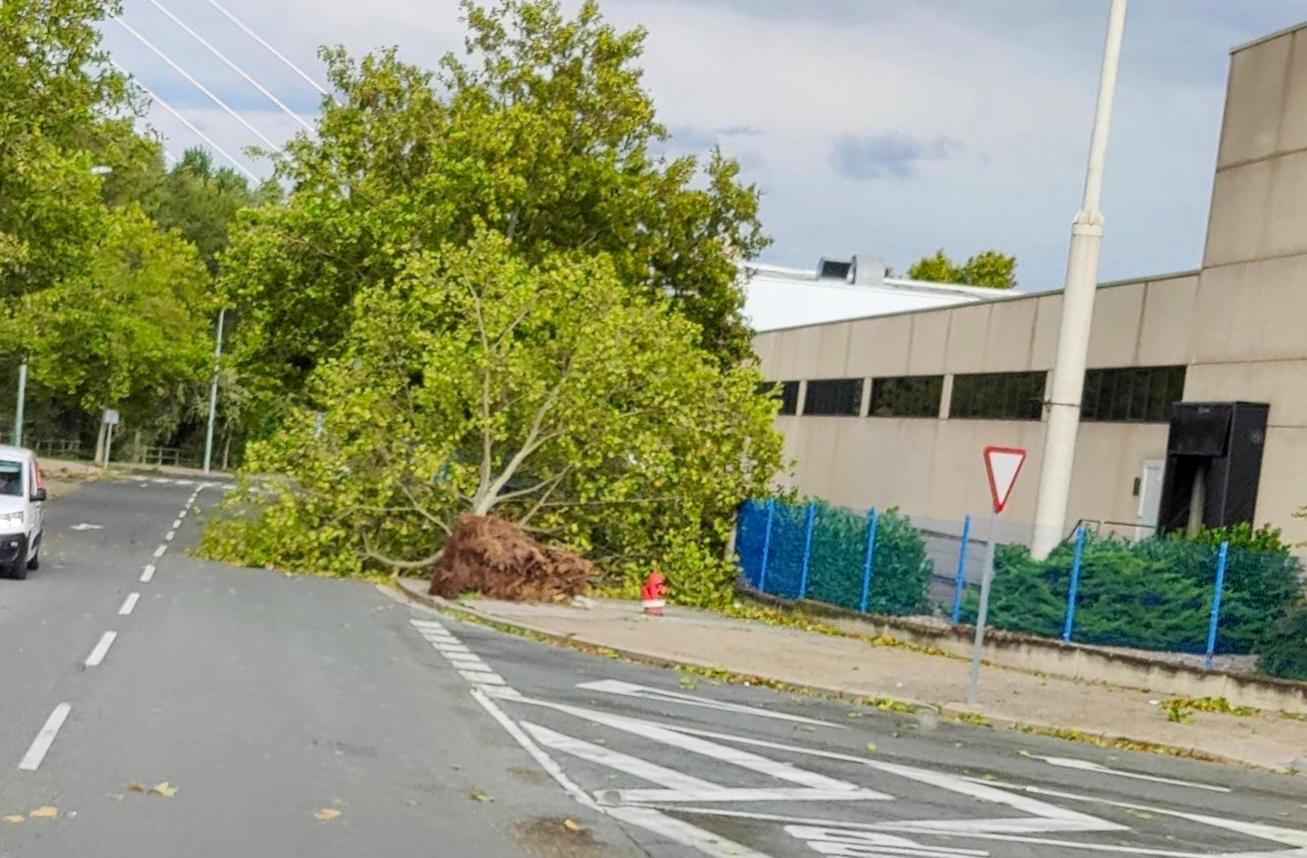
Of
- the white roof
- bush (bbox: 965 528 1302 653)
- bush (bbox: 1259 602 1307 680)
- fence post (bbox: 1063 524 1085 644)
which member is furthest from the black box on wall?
the white roof

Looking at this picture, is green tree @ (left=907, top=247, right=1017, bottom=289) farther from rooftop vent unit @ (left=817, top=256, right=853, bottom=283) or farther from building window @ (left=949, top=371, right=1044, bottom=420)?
building window @ (left=949, top=371, right=1044, bottom=420)

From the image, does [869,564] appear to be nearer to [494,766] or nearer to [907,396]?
[494,766]

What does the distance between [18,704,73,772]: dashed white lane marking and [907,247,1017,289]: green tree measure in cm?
9378

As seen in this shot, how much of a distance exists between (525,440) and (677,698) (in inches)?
559

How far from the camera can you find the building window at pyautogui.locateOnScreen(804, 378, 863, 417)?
160ft

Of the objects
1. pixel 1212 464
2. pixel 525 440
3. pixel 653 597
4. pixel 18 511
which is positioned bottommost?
pixel 653 597

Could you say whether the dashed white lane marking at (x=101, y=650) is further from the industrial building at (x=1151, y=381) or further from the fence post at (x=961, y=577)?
the industrial building at (x=1151, y=381)

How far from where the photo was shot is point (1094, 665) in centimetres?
2138

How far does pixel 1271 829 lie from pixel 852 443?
1428 inches

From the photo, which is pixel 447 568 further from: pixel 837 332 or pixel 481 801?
pixel 837 332

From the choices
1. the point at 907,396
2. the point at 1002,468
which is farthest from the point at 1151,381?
the point at 1002,468

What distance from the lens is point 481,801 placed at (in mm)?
10148

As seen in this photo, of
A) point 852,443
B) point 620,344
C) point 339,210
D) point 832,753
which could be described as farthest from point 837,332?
point 832,753

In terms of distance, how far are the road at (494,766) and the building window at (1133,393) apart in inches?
624
